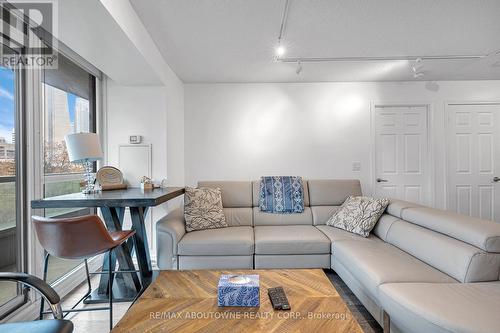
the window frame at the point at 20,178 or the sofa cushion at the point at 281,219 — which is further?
the sofa cushion at the point at 281,219

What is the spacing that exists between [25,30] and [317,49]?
100 inches

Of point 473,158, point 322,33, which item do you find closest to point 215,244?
point 322,33

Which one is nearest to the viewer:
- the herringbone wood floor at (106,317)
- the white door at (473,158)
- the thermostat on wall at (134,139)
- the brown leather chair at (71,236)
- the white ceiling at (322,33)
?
the brown leather chair at (71,236)

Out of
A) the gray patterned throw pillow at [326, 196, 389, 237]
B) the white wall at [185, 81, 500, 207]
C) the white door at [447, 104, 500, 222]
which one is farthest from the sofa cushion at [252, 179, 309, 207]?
the white door at [447, 104, 500, 222]

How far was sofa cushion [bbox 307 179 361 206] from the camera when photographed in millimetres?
3204

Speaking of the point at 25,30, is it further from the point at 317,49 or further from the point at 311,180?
the point at 311,180

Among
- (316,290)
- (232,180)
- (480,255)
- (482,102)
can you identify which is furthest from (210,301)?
(482,102)

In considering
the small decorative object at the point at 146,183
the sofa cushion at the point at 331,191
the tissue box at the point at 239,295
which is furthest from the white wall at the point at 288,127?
the tissue box at the point at 239,295

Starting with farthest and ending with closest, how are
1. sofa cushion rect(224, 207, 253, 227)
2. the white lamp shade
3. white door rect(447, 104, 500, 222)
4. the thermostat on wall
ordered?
1. white door rect(447, 104, 500, 222)
2. sofa cushion rect(224, 207, 253, 227)
3. the thermostat on wall
4. the white lamp shade

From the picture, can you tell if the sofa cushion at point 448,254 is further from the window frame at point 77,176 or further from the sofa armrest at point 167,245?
the window frame at point 77,176

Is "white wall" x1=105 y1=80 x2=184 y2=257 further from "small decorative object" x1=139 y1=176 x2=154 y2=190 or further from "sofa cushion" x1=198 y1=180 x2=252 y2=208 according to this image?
"sofa cushion" x1=198 y1=180 x2=252 y2=208

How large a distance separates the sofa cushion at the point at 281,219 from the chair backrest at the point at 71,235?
1.82m

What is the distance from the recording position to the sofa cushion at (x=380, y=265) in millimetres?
1632

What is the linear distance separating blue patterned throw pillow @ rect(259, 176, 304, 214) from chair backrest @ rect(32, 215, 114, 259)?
6.30 feet
